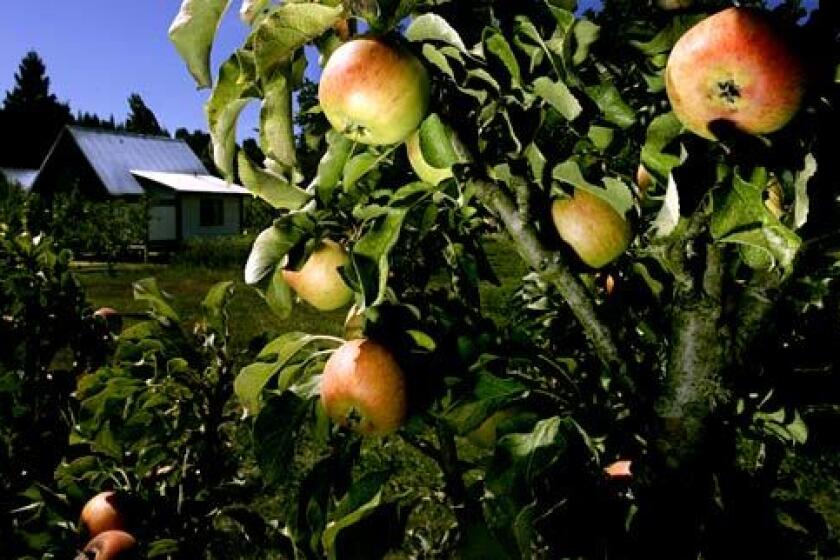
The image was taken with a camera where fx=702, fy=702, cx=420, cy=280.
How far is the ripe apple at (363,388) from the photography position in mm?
1046

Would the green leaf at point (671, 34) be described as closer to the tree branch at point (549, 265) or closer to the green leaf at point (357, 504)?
the tree branch at point (549, 265)

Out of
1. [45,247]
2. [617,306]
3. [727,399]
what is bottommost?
[727,399]

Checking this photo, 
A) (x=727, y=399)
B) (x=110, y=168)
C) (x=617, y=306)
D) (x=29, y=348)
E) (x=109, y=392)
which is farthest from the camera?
(x=110, y=168)

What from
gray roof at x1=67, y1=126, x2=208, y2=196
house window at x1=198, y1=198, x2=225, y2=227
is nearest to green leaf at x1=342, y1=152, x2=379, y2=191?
gray roof at x1=67, y1=126, x2=208, y2=196

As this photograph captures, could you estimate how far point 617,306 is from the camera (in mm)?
1406

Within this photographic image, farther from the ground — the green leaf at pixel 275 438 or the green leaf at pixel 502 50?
the green leaf at pixel 502 50

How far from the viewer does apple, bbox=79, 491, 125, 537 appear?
1.92 m

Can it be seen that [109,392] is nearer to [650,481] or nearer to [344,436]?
[344,436]

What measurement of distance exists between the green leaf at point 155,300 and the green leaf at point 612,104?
136 centimetres

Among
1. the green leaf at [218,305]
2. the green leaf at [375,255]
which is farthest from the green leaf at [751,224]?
the green leaf at [218,305]

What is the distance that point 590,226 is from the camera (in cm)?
Result: 100

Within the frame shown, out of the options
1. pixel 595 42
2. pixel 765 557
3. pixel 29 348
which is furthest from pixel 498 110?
pixel 29 348

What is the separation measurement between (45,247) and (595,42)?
2223 mm

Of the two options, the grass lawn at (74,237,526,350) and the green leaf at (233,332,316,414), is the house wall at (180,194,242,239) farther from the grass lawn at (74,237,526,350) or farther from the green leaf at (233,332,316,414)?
the green leaf at (233,332,316,414)
